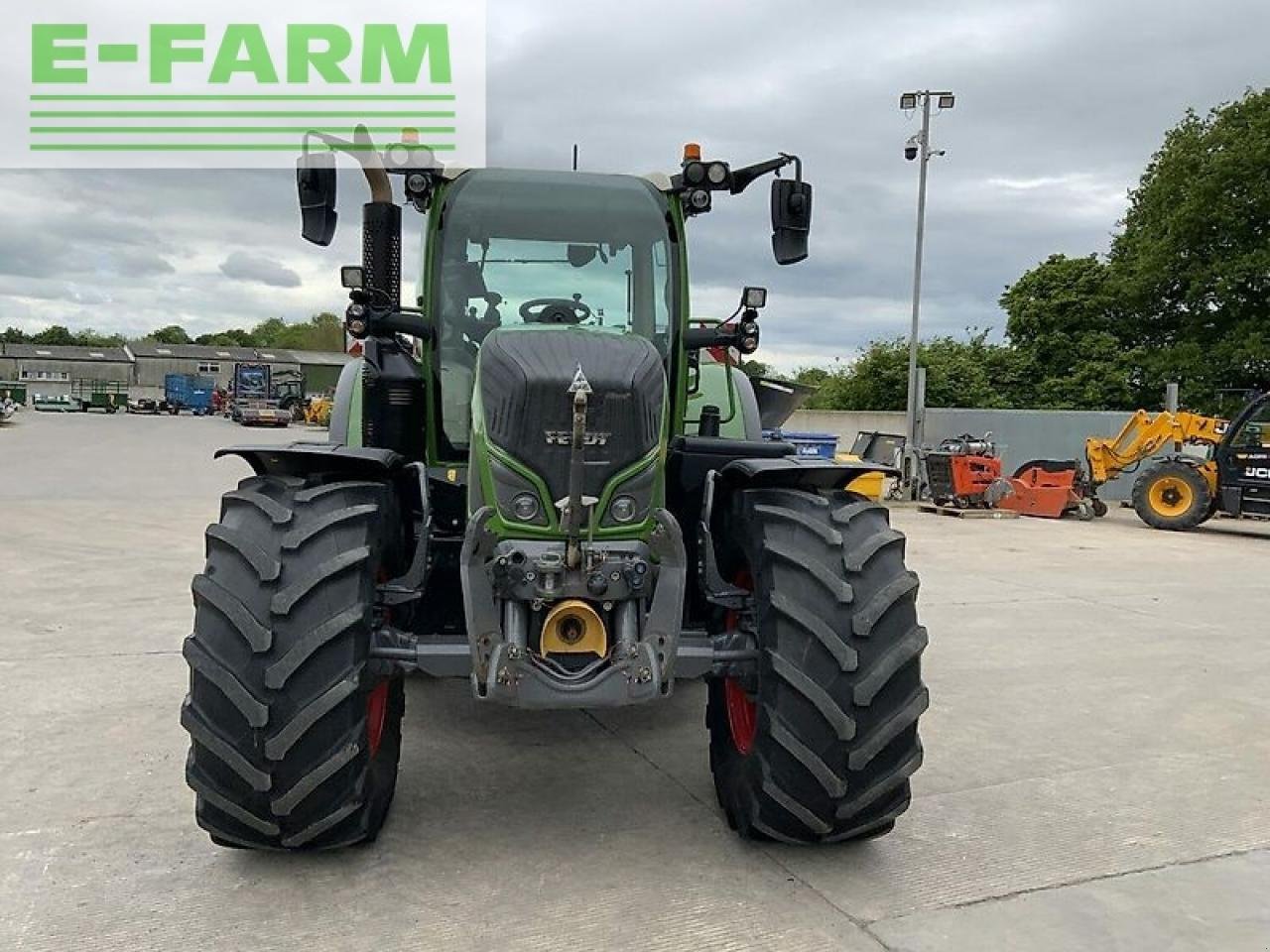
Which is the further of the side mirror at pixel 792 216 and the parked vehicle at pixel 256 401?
the parked vehicle at pixel 256 401

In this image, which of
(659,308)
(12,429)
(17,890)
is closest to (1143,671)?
(659,308)

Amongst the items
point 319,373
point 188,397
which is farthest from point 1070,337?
point 319,373

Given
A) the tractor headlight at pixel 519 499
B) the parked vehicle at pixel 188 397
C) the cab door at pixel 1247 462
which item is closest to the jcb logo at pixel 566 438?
the tractor headlight at pixel 519 499

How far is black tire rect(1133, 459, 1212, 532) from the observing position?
606 inches

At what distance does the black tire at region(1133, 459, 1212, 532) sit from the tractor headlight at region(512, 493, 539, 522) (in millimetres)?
14779

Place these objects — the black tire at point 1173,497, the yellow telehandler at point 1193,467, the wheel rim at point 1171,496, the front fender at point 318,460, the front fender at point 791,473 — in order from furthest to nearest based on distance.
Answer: the wheel rim at point 1171,496 < the black tire at point 1173,497 < the yellow telehandler at point 1193,467 < the front fender at point 791,473 < the front fender at point 318,460

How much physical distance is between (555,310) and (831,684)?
198 centimetres

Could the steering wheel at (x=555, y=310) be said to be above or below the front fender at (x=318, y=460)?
above

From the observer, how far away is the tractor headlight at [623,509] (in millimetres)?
3396

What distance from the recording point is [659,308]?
4.41 m

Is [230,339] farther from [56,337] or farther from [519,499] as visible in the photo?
[519,499]

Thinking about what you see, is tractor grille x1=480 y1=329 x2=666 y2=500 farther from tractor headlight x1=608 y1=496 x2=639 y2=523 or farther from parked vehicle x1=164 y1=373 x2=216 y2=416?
parked vehicle x1=164 y1=373 x2=216 y2=416

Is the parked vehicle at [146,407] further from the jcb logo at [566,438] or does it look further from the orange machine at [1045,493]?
the jcb logo at [566,438]

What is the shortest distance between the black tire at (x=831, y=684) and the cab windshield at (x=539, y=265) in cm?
139
